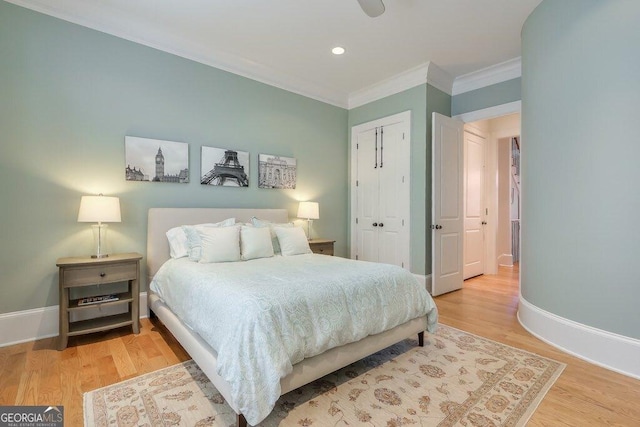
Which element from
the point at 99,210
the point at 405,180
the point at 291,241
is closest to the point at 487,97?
the point at 405,180

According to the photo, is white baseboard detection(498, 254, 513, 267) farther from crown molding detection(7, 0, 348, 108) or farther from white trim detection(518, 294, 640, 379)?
crown molding detection(7, 0, 348, 108)

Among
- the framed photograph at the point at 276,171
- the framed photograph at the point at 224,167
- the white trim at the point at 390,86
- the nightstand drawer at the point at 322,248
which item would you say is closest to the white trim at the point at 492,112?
the white trim at the point at 390,86

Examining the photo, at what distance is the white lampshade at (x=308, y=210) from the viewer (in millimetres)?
4141

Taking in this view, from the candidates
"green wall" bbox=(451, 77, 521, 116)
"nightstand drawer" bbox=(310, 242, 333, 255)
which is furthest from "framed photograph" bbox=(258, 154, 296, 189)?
"green wall" bbox=(451, 77, 521, 116)

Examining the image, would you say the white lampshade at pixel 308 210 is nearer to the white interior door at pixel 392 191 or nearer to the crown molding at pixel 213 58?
the white interior door at pixel 392 191

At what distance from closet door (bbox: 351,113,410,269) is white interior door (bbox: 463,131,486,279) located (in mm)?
1388

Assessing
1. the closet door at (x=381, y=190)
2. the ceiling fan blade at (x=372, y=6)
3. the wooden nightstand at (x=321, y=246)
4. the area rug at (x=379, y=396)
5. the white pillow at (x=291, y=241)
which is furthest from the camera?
the closet door at (x=381, y=190)

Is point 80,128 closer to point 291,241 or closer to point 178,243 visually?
point 178,243

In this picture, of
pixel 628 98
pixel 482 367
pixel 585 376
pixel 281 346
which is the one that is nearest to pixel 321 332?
pixel 281 346

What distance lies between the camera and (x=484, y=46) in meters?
3.49

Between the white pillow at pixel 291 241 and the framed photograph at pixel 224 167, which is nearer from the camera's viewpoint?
the white pillow at pixel 291 241

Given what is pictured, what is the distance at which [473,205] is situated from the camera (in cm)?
512

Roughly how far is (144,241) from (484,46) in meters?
4.36

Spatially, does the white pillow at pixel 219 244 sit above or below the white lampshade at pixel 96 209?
below
